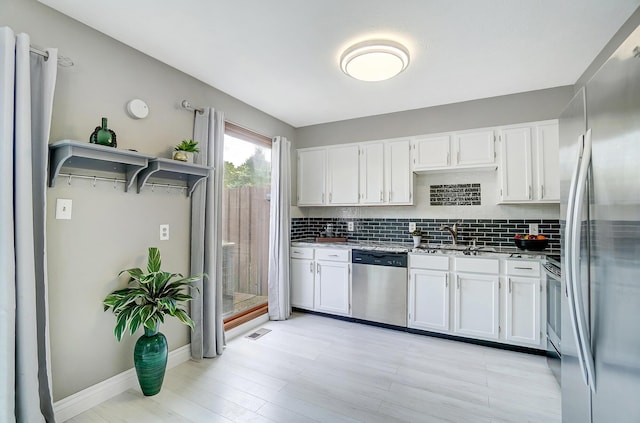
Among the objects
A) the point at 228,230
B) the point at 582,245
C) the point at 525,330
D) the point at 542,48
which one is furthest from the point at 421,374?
the point at 542,48

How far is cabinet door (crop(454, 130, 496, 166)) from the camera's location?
127 inches

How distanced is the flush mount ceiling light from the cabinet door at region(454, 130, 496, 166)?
1.36 meters

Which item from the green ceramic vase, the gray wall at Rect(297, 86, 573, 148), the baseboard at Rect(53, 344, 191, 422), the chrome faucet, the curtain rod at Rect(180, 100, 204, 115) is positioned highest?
the gray wall at Rect(297, 86, 573, 148)

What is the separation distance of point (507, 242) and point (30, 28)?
4.42m

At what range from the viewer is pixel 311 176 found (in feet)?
14.0

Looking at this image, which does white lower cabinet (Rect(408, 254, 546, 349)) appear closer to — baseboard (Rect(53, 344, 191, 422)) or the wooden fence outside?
the wooden fence outside

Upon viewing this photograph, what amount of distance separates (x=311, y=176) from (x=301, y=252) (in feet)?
3.57

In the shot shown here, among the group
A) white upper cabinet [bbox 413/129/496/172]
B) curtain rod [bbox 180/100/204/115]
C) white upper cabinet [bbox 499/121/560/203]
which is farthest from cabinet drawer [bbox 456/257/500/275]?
curtain rod [bbox 180/100/204/115]

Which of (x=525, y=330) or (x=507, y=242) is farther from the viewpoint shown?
(x=507, y=242)

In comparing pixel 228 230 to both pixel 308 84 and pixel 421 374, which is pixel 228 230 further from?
pixel 421 374

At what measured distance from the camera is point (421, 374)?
2.46m

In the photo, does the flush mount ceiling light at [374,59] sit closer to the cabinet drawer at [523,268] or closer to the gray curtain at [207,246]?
the gray curtain at [207,246]

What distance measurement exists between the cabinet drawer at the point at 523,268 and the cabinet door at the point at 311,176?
230 centimetres

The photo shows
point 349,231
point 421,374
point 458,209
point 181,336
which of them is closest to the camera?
point 421,374
